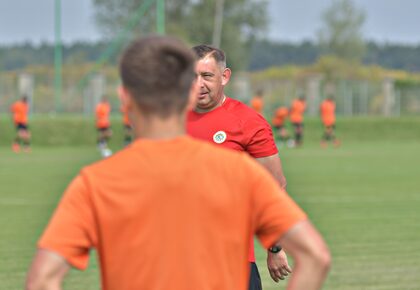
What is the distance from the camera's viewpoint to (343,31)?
410 ft

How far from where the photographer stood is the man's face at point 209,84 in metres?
5.73

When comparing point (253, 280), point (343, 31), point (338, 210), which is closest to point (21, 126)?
point (338, 210)

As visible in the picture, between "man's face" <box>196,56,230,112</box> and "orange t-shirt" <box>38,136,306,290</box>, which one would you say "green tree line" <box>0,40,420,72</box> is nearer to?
"man's face" <box>196,56,230,112</box>

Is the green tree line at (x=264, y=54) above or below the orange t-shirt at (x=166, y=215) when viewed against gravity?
below

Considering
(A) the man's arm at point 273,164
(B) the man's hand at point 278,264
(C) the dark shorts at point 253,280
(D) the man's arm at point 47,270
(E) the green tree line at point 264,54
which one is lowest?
(E) the green tree line at point 264,54

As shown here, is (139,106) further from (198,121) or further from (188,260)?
(198,121)

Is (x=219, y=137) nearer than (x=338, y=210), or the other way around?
(x=219, y=137)

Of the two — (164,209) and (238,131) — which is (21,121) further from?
(164,209)

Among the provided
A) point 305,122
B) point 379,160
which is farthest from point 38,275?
point 305,122

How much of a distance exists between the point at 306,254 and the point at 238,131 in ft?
8.73

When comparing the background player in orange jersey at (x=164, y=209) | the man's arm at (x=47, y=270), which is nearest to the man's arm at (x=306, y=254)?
the background player in orange jersey at (x=164, y=209)

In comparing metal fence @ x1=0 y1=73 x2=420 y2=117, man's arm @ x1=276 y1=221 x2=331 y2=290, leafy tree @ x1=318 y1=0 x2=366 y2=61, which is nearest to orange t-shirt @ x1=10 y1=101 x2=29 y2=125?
metal fence @ x1=0 y1=73 x2=420 y2=117

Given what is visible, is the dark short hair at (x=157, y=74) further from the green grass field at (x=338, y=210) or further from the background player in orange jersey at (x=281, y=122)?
the background player in orange jersey at (x=281, y=122)

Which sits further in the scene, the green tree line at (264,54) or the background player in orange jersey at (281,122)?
the green tree line at (264,54)
